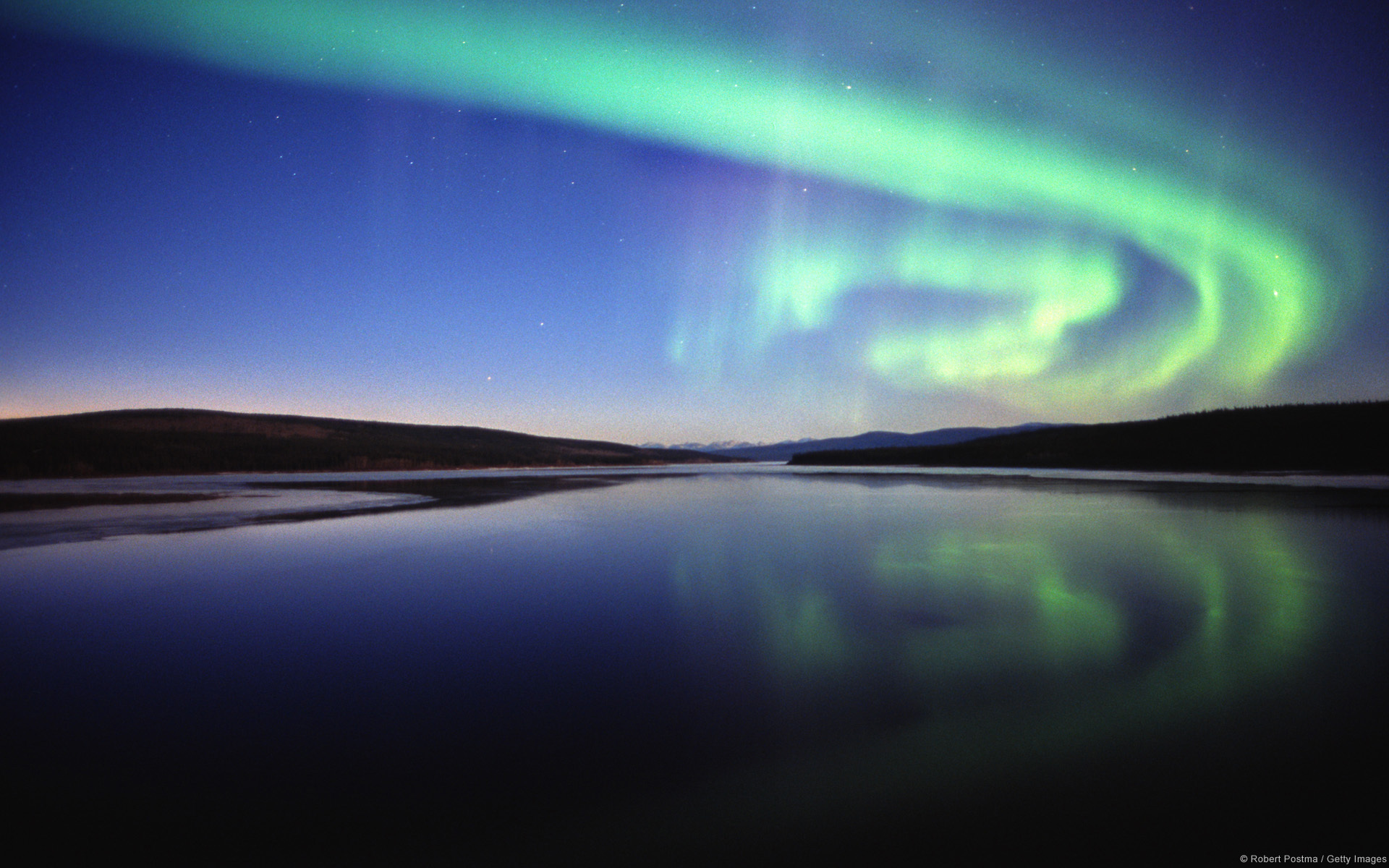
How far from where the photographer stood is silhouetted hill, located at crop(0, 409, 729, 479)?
149 ft

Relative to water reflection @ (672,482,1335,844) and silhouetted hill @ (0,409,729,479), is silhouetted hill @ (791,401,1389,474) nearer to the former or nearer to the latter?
water reflection @ (672,482,1335,844)

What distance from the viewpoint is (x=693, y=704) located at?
4617 mm

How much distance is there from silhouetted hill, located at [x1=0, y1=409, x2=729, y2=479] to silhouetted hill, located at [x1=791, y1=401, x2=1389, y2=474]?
2288 inches

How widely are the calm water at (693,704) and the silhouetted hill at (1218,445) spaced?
41647 millimetres

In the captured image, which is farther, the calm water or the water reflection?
the water reflection

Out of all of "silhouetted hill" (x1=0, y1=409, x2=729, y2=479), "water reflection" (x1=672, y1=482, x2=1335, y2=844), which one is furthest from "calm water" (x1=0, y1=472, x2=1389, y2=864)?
"silhouetted hill" (x1=0, y1=409, x2=729, y2=479)

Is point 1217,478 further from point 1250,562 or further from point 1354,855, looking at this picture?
point 1354,855

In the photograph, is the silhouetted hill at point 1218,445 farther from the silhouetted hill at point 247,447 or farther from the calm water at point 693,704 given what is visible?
the silhouetted hill at point 247,447

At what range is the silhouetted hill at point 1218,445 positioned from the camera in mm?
43219

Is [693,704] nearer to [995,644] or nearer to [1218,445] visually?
[995,644]

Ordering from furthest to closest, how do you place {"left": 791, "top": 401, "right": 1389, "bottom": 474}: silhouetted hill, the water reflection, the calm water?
{"left": 791, "top": 401, "right": 1389, "bottom": 474}: silhouetted hill
the water reflection
the calm water

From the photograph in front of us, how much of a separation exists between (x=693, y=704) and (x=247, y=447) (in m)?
71.0

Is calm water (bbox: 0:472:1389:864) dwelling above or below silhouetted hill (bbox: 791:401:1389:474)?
below

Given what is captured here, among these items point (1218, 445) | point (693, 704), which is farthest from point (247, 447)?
point (1218, 445)
